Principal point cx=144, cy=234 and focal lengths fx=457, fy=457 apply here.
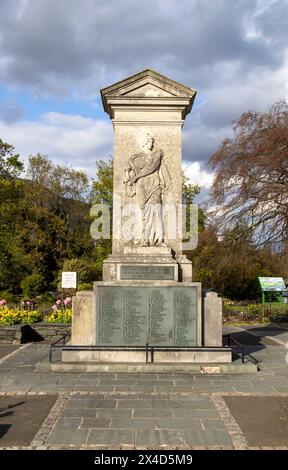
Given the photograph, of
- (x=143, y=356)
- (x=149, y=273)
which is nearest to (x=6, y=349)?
(x=143, y=356)

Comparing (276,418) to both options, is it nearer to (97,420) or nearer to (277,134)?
(97,420)

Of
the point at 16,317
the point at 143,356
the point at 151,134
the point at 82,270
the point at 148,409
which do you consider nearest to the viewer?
the point at 148,409

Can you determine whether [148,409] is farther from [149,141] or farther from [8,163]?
[8,163]

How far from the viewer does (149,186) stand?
34.5 feet

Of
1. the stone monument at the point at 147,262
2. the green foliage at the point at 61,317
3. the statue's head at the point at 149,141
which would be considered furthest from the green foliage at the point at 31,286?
the statue's head at the point at 149,141

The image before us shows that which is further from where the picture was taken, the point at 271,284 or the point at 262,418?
the point at 271,284

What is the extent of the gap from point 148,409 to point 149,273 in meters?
3.69

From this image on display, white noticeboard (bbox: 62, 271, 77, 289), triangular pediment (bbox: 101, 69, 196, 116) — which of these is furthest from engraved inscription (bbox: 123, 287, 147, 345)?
white noticeboard (bbox: 62, 271, 77, 289)

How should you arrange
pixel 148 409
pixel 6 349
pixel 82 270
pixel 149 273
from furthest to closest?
pixel 82 270 → pixel 6 349 → pixel 149 273 → pixel 148 409

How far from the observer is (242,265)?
28844 mm

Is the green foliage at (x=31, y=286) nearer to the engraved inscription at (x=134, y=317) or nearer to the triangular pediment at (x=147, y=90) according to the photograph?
the engraved inscription at (x=134, y=317)

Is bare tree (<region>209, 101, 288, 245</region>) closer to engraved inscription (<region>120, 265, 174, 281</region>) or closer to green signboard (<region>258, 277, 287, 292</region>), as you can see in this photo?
green signboard (<region>258, 277, 287, 292</region>)

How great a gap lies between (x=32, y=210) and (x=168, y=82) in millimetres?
28637

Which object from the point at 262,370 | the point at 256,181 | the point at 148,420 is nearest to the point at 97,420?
the point at 148,420
